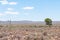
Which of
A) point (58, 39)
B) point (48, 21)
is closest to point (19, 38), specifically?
point (58, 39)

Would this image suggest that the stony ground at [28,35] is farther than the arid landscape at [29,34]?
No

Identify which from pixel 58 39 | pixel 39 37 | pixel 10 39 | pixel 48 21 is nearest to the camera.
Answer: pixel 10 39

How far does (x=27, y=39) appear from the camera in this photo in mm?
24875

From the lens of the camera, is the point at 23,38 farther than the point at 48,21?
No

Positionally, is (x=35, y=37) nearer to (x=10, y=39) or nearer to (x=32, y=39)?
(x=32, y=39)

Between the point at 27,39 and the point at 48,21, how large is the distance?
3748 inches

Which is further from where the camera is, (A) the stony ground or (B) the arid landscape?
(B) the arid landscape

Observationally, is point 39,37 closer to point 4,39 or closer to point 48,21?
point 4,39

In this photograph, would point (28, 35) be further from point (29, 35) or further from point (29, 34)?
point (29, 34)

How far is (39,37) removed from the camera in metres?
26.1

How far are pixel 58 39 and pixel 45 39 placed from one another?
12.0 ft

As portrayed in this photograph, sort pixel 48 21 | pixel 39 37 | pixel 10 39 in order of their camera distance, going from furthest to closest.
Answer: pixel 48 21
pixel 39 37
pixel 10 39

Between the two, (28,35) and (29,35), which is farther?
(28,35)

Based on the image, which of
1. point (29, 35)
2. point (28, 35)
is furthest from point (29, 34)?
point (29, 35)
